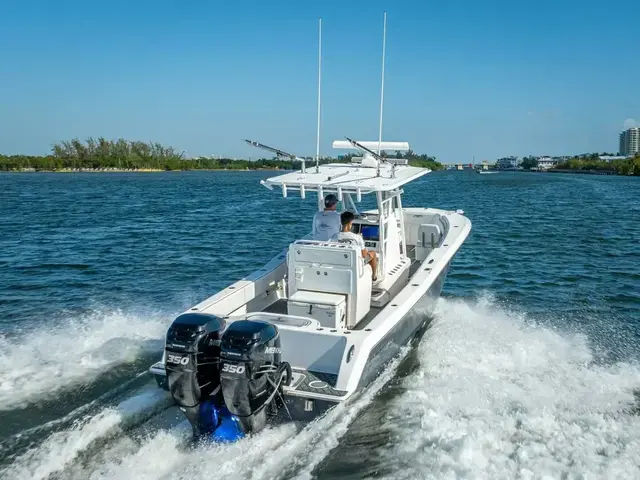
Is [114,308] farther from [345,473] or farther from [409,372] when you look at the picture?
[345,473]

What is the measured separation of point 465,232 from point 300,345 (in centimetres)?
600

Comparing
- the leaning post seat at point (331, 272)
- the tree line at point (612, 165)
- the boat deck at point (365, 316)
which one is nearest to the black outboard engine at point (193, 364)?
the leaning post seat at point (331, 272)

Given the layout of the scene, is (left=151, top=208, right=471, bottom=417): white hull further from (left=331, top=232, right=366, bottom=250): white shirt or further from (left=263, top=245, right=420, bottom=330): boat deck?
(left=331, top=232, right=366, bottom=250): white shirt

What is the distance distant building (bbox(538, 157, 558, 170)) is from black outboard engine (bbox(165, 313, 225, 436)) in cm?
17689

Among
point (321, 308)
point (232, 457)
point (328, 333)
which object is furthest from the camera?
point (321, 308)

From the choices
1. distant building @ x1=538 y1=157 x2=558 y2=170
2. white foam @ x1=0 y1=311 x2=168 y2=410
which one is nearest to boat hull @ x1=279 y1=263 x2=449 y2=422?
white foam @ x1=0 y1=311 x2=168 y2=410

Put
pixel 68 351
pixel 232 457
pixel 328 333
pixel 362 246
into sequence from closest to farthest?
pixel 232 457 → pixel 328 333 → pixel 362 246 → pixel 68 351

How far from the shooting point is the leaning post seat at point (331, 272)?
24.9 ft

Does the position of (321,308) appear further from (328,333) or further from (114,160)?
(114,160)

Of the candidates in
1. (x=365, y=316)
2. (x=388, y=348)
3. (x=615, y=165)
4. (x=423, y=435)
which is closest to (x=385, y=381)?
(x=388, y=348)

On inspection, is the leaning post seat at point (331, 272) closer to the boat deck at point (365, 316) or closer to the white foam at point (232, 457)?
the boat deck at point (365, 316)

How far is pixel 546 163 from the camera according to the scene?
602 ft

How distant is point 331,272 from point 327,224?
1.40m

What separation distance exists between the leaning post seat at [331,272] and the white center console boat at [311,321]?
1cm
